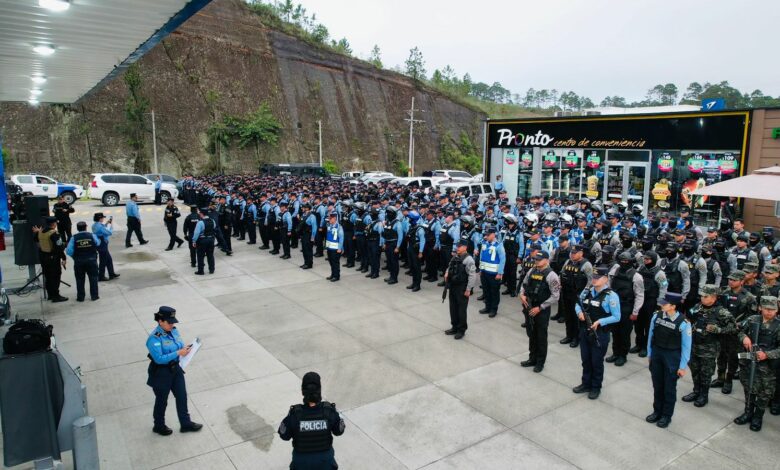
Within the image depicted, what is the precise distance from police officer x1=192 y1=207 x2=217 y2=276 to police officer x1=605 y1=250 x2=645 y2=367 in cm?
1012

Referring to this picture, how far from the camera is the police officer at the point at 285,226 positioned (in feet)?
50.9

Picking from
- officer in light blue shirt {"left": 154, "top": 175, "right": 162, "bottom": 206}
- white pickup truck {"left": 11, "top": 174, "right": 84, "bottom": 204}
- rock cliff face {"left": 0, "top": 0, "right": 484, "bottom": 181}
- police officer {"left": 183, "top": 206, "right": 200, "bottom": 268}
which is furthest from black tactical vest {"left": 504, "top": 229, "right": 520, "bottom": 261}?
rock cliff face {"left": 0, "top": 0, "right": 484, "bottom": 181}

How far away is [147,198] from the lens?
29094 millimetres

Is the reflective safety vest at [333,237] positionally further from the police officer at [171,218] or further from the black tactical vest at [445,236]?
the police officer at [171,218]

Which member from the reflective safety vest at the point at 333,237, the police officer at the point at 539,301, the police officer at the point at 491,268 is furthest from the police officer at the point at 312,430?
the reflective safety vest at the point at 333,237

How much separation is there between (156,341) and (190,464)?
4.56 feet

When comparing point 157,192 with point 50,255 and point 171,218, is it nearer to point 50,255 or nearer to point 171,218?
point 171,218

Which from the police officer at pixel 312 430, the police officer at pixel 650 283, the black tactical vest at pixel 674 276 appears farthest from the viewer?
the black tactical vest at pixel 674 276

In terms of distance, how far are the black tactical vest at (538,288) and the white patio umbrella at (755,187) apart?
5.97 metres

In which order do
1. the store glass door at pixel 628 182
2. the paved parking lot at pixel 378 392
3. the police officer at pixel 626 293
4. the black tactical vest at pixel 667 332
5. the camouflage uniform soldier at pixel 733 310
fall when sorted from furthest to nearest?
the store glass door at pixel 628 182, the police officer at pixel 626 293, the camouflage uniform soldier at pixel 733 310, the black tactical vest at pixel 667 332, the paved parking lot at pixel 378 392

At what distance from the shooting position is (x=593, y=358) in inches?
278

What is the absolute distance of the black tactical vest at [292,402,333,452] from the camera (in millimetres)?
4027

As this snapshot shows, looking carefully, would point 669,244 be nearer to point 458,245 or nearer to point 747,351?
point 747,351

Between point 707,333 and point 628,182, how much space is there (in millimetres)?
16309
